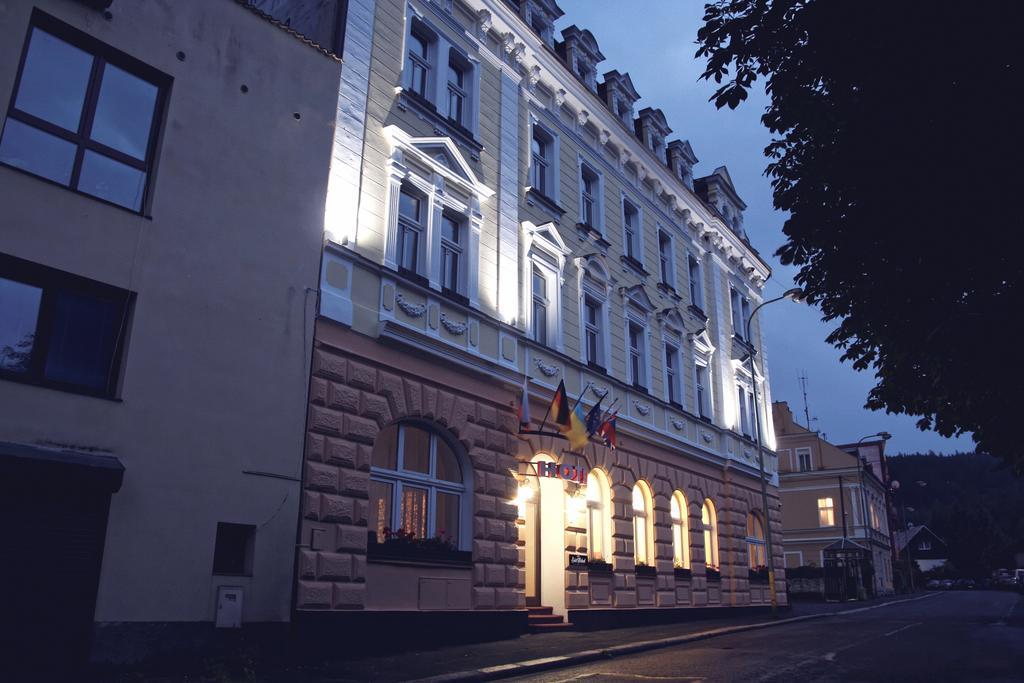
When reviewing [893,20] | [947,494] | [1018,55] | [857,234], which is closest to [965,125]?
[1018,55]

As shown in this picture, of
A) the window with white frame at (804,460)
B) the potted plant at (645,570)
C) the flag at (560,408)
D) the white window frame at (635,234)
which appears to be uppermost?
the white window frame at (635,234)

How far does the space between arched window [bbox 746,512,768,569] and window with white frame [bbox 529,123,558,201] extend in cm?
1556

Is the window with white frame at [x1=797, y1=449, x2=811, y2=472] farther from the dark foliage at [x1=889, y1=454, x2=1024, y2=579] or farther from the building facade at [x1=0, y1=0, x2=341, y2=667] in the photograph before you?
the building facade at [x1=0, y1=0, x2=341, y2=667]

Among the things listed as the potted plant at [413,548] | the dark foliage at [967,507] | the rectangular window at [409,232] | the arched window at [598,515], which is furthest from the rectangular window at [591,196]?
the dark foliage at [967,507]

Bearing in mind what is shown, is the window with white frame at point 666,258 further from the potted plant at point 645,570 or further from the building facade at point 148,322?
the building facade at point 148,322

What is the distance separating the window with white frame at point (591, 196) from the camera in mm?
23250

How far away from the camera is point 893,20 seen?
8508 mm

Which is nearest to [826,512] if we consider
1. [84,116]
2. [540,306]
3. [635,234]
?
[635,234]

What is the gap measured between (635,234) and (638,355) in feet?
13.6

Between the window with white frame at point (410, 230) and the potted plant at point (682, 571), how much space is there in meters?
13.2

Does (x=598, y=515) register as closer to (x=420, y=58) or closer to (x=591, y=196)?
(x=591, y=196)

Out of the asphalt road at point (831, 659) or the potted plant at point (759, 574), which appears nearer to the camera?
the asphalt road at point (831, 659)

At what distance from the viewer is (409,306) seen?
49.4 feet

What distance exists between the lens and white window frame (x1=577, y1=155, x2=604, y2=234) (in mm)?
23019
